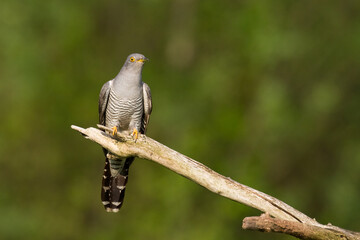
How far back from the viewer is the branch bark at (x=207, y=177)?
160 inches

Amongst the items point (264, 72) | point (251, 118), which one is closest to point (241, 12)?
point (264, 72)

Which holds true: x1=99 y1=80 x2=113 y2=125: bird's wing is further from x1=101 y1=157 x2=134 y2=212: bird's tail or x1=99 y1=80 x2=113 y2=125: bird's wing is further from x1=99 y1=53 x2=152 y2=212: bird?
x1=101 y1=157 x2=134 y2=212: bird's tail

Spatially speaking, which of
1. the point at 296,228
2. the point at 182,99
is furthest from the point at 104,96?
the point at 182,99

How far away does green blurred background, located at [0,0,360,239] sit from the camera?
A: 1105 cm

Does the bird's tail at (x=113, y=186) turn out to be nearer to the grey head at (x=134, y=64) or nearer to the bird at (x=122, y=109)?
the bird at (x=122, y=109)

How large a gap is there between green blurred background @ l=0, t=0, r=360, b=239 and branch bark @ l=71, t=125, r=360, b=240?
249 inches

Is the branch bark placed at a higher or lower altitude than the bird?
lower

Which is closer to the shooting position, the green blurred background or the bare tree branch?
the bare tree branch

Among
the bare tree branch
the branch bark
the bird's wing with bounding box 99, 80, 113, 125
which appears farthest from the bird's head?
the bare tree branch

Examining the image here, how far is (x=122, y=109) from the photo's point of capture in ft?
17.1

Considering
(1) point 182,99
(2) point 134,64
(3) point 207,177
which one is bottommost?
(3) point 207,177

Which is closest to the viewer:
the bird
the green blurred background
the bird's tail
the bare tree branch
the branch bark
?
the bare tree branch

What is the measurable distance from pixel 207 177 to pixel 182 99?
7102 millimetres

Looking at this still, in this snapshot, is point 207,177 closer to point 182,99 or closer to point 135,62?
point 135,62
